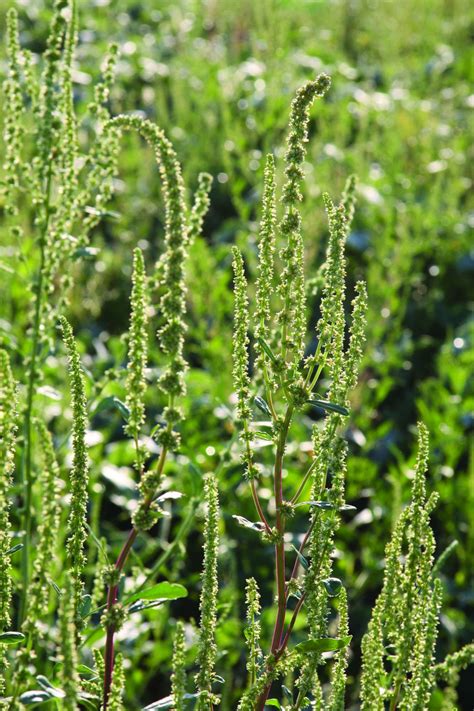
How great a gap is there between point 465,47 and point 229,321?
20.0 ft

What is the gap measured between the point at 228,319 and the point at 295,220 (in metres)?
3.61

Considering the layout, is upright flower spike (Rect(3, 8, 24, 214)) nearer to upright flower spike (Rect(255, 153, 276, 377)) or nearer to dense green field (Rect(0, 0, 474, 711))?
dense green field (Rect(0, 0, 474, 711))

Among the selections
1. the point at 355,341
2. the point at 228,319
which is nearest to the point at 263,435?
the point at 355,341

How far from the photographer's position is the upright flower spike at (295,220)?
51.2 inches

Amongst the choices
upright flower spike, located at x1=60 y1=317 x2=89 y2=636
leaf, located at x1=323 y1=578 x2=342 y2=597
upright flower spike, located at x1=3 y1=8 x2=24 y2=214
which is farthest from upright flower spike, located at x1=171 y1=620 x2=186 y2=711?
upright flower spike, located at x1=3 y1=8 x2=24 y2=214

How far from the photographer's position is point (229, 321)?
4.90 meters

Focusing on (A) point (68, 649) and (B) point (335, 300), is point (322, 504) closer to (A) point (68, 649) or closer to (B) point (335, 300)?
(B) point (335, 300)

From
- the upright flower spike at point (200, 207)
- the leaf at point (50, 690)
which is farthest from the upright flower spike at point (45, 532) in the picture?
the upright flower spike at point (200, 207)

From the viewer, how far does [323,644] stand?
1294 mm

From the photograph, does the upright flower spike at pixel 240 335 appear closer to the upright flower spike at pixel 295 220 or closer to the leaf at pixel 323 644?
the upright flower spike at pixel 295 220

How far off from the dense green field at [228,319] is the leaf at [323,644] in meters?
0.13

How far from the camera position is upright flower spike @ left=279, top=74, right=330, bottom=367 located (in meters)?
1.30

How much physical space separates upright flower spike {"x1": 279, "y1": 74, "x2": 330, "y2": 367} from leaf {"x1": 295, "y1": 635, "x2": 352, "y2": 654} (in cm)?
40

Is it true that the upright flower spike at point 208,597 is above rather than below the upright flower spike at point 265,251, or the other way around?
below
